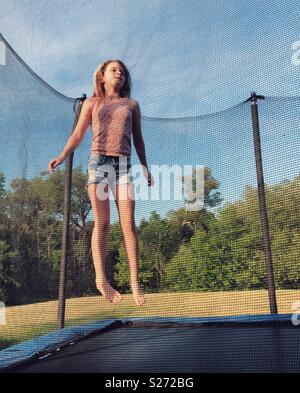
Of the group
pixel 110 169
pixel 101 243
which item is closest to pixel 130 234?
pixel 101 243

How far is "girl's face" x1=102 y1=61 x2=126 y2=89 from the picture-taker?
1313 mm

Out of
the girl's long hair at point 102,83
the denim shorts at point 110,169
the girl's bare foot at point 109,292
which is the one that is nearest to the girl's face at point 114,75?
the girl's long hair at point 102,83

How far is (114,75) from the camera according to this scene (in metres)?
1.33

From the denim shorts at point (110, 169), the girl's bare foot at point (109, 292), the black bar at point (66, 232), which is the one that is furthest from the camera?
the black bar at point (66, 232)

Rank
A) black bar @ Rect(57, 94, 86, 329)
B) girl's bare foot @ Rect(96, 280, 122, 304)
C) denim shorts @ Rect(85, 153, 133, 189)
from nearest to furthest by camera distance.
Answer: denim shorts @ Rect(85, 153, 133, 189) < girl's bare foot @ Rect(96, 280, 122, 304) < black bar @ Rect(57, 94, 86, 329)

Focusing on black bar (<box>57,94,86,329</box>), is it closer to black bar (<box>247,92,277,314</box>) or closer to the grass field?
the grass field

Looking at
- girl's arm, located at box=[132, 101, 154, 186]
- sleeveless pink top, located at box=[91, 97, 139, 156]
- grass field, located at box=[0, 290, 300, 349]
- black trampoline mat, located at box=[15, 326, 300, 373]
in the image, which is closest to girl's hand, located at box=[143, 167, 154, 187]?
girl's arm, located at box=[132, 101, 154, 186]

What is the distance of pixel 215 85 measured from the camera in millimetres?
1356

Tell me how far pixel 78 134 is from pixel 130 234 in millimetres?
324

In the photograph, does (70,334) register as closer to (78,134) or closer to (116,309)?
(116,309)

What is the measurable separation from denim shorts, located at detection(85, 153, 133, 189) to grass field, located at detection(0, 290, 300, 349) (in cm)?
34

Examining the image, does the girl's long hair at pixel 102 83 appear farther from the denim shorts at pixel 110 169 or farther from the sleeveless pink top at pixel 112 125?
the denim shorts at pixel 110 169

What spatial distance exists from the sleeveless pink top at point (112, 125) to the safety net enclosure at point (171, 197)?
0.33 ft

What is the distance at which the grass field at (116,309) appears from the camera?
4.52 feet
